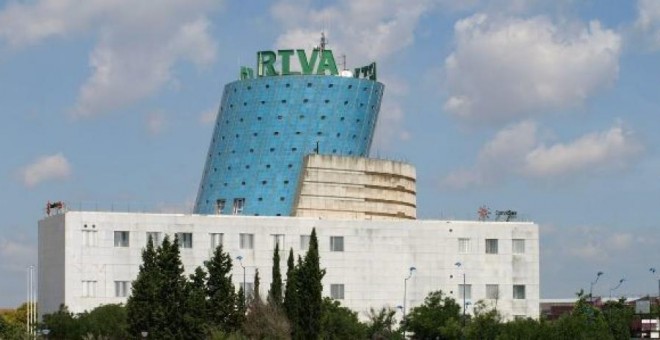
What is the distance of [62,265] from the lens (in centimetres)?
13238

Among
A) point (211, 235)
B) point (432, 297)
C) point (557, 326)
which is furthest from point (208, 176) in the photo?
point (557, 326)

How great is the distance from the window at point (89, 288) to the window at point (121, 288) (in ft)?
7.02

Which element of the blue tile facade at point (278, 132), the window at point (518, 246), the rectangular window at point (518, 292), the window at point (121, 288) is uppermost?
the blue tile facade at point (278, 132)

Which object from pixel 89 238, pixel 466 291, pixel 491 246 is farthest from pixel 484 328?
pixel 89 238

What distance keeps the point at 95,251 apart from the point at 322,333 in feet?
136

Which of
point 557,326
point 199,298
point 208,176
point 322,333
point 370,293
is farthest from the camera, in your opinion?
point 208,176

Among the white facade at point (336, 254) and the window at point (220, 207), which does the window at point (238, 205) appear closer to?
the window at point (220, 207)

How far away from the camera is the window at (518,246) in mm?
147250

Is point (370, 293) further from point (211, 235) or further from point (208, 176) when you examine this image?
point (208, 176)

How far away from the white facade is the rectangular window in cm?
10

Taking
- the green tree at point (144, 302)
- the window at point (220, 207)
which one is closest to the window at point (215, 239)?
the window at point (220, 207)

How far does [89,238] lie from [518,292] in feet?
147

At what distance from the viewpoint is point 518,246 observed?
14750 centimetres

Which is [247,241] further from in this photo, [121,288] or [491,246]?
[491,246]
